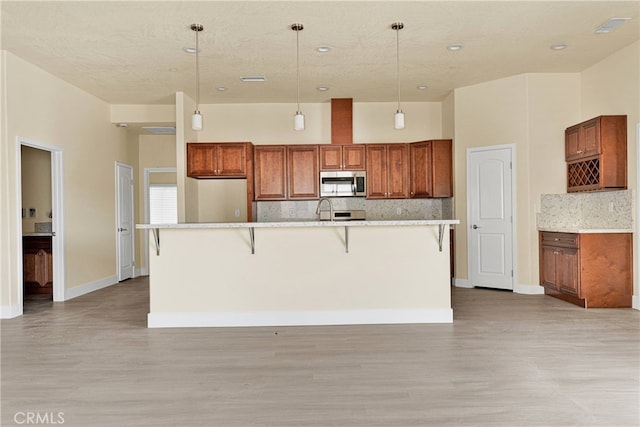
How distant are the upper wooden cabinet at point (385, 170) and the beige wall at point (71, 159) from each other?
4.11 m

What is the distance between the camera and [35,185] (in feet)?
21.9

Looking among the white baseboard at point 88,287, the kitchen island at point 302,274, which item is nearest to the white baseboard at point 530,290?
the kitchen island at point 302,274

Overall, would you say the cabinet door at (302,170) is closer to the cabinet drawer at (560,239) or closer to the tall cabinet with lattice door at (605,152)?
the cabinet drawer at (560,239)

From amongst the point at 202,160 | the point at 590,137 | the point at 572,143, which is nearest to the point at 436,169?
the point at 572,143

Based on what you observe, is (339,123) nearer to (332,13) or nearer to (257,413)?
(332,13)

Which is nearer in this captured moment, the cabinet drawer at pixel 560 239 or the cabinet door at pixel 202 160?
the cabinet drawer at pixel 560 239

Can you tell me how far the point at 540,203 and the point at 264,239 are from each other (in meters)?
3.87

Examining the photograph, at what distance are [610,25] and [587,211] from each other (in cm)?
230

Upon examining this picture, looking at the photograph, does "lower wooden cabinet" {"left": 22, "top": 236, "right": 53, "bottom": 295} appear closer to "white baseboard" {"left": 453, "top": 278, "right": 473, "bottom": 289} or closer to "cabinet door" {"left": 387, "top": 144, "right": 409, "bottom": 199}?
"cabinet door" {"left": 387, "top": 144, "right": 409, "bottom": 199}

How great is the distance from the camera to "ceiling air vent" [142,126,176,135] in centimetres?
801

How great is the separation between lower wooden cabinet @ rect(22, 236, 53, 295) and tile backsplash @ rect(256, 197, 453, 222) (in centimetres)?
300

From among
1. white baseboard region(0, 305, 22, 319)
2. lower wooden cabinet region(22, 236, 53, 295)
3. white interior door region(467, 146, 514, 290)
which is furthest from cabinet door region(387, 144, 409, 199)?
white baseboard region(0, 305, 22, 319)

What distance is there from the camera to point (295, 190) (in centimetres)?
736

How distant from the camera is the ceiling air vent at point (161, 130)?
8.01 m
